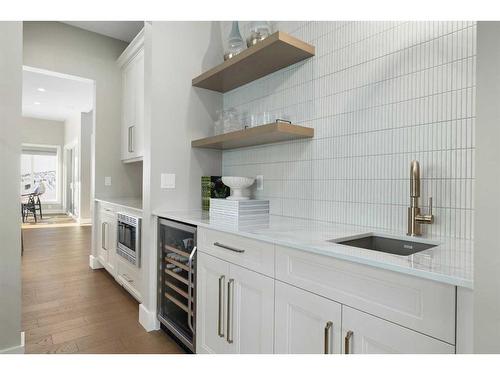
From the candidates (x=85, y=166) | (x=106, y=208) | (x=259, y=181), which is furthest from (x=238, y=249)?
(x=85, y=166)

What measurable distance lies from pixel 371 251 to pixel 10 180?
194 cm

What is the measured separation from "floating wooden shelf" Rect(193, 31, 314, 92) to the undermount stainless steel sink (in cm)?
119

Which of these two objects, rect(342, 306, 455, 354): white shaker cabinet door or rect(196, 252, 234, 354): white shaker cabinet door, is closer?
rect(342, 306, 455, 354): white shaker cabinet door

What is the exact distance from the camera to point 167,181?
2.25 meters

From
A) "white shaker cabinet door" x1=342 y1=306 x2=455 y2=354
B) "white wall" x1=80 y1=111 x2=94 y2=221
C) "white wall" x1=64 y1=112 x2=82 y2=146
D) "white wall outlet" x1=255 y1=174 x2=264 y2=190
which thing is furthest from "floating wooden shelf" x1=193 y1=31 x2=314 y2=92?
"white wall" x1=64 y1=112 x2=82 y2=146

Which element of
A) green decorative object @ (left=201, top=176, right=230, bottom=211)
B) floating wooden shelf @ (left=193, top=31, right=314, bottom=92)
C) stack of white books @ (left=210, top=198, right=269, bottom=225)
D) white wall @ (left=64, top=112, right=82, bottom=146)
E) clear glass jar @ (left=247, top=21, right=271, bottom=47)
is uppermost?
white wall @ (left=64, top=112, right=82, bottom=146)

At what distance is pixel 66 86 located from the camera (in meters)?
5.90

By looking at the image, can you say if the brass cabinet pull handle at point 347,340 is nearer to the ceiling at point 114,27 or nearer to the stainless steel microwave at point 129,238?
the stainless steel microwave at point 129,238

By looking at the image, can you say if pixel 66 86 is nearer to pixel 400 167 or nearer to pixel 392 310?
pixel 400 167

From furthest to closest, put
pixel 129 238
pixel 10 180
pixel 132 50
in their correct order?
pixel 132 50 → pixel 129 238 → pixel 10 180

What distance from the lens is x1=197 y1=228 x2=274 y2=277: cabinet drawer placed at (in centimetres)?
130

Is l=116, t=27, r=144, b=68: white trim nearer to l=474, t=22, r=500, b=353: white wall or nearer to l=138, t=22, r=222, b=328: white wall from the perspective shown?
l=138, t=22, r=222, b=328: white wall

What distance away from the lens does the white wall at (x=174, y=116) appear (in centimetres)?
218

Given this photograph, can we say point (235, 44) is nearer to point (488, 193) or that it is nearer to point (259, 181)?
point (259, 181)
